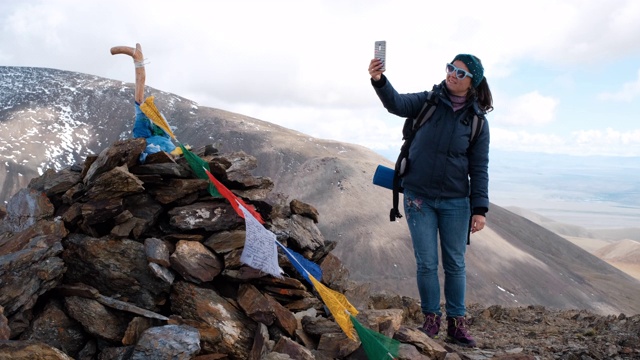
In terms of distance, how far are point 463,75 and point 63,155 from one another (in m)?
119

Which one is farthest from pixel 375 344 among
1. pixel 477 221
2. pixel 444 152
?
pixel 444 152

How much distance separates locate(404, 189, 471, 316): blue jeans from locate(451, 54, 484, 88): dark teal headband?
60.1 inches

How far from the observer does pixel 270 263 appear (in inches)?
250

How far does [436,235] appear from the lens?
20.9ft

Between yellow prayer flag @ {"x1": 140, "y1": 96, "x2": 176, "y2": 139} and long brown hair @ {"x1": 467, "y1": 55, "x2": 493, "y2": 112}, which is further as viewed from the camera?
yellow prayer flag @ {"x1": 140, "y1": 96, "x2": 176, "y2": 139}

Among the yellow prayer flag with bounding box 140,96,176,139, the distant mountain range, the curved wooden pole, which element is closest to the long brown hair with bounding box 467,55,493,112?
the yellow prayer flag with bounding box 140,96,176,139

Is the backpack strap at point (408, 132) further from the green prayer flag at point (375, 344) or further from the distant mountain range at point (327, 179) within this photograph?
the distant mountain range at point (327, 179)

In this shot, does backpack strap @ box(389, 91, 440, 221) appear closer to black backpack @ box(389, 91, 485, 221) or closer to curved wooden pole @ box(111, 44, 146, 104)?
black backpack @ box(389, 91, 485, 221)

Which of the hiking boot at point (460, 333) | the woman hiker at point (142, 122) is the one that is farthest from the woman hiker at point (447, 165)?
the woman hiker at point (142, 122)

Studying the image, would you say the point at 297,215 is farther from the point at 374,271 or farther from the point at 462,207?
the point at 374,271

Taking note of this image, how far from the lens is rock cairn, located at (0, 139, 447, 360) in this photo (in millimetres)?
5469

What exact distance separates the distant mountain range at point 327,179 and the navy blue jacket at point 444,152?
71.9 meters

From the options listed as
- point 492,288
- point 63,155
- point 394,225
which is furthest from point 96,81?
point 492,288

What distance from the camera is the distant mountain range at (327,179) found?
286 ft
